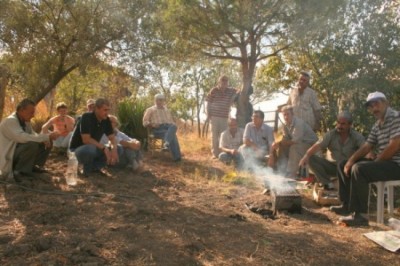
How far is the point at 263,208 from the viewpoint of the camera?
5172mm

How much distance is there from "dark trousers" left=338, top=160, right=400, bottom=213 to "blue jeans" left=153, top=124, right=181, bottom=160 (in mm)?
4327

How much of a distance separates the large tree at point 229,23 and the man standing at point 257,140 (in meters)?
2.00

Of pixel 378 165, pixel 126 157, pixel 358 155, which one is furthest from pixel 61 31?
pixel 378 165

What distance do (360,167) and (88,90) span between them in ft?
50.8

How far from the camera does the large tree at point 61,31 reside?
7.12 m

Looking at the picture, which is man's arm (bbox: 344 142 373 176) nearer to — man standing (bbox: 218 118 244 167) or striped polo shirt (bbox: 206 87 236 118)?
man standing (bbox: 218 118 244 167)

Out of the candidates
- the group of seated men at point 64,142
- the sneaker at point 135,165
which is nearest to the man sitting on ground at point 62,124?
the group of seated men at point 64,142

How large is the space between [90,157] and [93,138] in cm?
28

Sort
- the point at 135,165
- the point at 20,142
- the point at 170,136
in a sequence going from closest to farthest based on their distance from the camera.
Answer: the point at 20,142, the point at 135,165, the point at 170,136

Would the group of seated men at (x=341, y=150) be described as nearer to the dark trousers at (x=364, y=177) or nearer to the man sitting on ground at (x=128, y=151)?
the dark trousers at (x=364, y=177)

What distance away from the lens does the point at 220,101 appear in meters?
9.07

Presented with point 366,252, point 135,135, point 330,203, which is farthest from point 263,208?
point 135,135

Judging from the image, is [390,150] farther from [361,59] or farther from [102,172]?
[102,172]

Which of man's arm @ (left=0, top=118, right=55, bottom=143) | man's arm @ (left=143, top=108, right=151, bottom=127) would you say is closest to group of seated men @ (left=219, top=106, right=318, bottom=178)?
man's arm @ (left=143, top=108, right=151, bottom=127)
